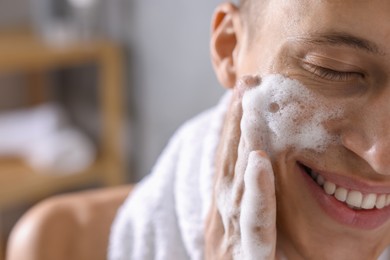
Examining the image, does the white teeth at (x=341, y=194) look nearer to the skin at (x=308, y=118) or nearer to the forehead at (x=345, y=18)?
the skin at (x=308, y=118)

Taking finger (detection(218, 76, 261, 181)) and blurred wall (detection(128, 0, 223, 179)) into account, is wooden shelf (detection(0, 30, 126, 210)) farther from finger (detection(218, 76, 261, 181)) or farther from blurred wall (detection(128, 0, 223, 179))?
finger (detection(218, 76, 261, 181))

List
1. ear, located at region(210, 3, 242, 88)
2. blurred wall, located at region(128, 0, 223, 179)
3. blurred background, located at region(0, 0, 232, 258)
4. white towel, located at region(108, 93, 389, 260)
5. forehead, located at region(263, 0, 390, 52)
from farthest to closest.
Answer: blurred background, located at region(0, 0, 232, 258) < blurred wall, located at region(128, 0, 223, 179) < white towel, located at region(108, 93, 389, 260) < ear, located at region(210, 3, 242, 88) < forehead, located at region(263, 0, 390, 52)

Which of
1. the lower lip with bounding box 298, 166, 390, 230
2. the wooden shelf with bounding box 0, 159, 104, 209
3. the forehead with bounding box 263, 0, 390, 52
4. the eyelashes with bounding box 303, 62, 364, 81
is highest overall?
the forehead with bounding box 263, 0, 390, 52

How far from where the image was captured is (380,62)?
2.19 feet

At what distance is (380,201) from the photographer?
74 cm

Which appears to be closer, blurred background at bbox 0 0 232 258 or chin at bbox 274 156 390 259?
chin at bbox 274 156 390 259

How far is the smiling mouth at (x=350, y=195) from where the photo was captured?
73 cm

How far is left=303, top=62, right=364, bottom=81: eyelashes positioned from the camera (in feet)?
2.26

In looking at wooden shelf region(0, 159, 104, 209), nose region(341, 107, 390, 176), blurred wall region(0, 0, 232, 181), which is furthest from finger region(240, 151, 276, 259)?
wooden shelf region(0, 159, 104, 209)

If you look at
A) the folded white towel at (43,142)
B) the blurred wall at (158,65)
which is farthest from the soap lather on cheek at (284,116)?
the folded white towel at (43,142)

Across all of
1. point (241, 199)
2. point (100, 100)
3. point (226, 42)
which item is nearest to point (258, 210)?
point (241, 199)

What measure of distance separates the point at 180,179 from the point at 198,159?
0.04m

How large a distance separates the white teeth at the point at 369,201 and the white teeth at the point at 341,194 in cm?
2

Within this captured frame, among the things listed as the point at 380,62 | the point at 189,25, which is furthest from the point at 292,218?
the point at 189,25
